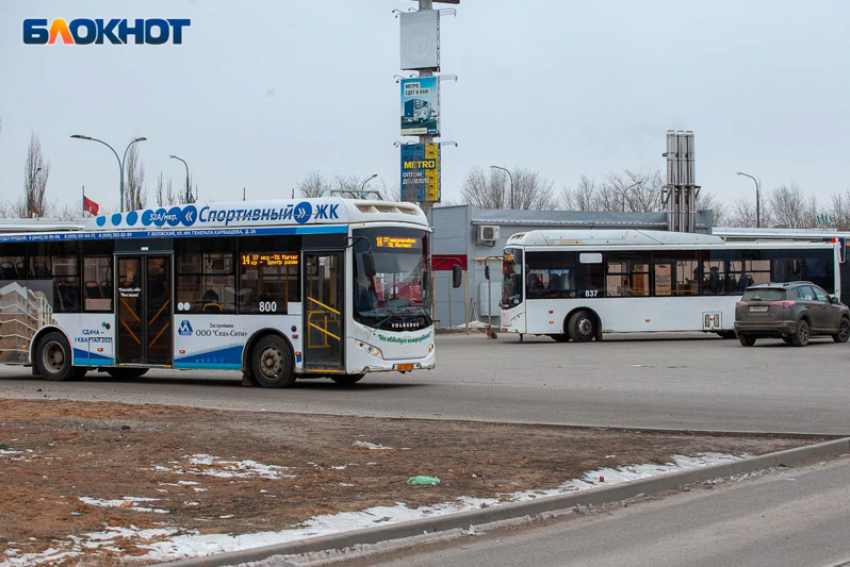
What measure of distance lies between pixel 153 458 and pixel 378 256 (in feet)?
28.1

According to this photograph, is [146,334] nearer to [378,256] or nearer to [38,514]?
[378,256]

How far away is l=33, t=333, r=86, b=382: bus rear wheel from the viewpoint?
813 inches

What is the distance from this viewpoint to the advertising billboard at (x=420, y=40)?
159ft

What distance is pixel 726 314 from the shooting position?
1310 inches

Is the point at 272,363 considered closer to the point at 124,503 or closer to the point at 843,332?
the point at 124,503

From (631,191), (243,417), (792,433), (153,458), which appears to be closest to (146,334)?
(243,417)

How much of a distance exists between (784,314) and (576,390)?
1276 centimetres

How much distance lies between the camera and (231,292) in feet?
62.2

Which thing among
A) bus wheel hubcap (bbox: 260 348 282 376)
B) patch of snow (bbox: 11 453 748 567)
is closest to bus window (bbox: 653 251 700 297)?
bus wheel hubcap (bbox: 260 348 282 376)

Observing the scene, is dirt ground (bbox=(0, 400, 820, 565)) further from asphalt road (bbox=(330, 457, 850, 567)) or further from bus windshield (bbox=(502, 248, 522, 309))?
bus windshield (bbox=(502, 248, 522, 309))

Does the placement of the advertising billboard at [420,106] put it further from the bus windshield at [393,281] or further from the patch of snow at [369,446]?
the patch of snow at [369,446]

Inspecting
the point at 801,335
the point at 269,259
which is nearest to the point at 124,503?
the point at 269,259

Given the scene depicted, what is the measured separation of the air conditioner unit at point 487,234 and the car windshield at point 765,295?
56.1ft

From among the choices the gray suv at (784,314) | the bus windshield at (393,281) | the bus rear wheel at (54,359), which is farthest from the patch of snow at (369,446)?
the gray suv at (784,314)
